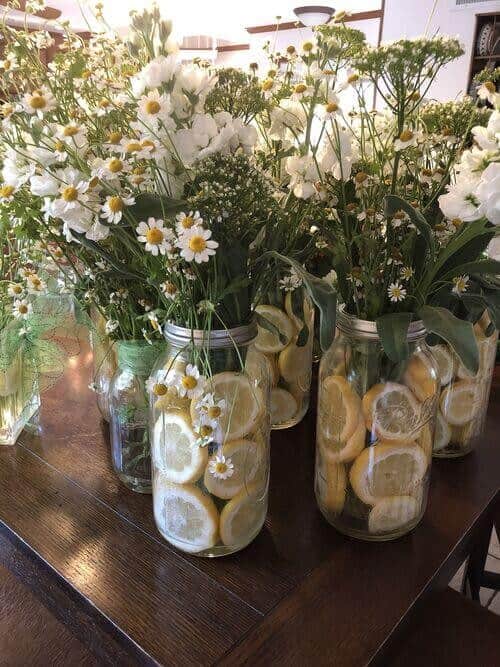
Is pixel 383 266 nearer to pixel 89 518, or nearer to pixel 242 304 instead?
pixel 242 304

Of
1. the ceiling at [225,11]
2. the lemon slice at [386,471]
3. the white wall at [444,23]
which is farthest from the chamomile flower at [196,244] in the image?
the ceiling at [225,11]

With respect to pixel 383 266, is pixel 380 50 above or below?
above

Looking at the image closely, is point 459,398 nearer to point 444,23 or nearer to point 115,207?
point 115,207

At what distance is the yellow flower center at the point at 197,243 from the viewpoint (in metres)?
0.49

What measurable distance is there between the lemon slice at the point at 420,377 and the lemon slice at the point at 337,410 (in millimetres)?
63

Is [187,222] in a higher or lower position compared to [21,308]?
higher

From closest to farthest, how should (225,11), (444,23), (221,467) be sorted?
1. (221,467)
2. (444,23)
3. (225,11)

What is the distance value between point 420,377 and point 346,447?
0.38 feet

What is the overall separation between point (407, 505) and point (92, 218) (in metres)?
0.48

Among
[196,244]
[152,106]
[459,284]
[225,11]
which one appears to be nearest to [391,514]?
[459,284]

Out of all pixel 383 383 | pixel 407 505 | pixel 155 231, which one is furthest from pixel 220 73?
pixel 407 505

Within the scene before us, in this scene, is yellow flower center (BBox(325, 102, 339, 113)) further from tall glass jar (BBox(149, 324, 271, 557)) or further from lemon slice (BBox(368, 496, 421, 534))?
lemon slice (BBox(368, 496, 421, 534))

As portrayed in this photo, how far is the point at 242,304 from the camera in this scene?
0.62m

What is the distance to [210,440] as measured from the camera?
0.59 metres
